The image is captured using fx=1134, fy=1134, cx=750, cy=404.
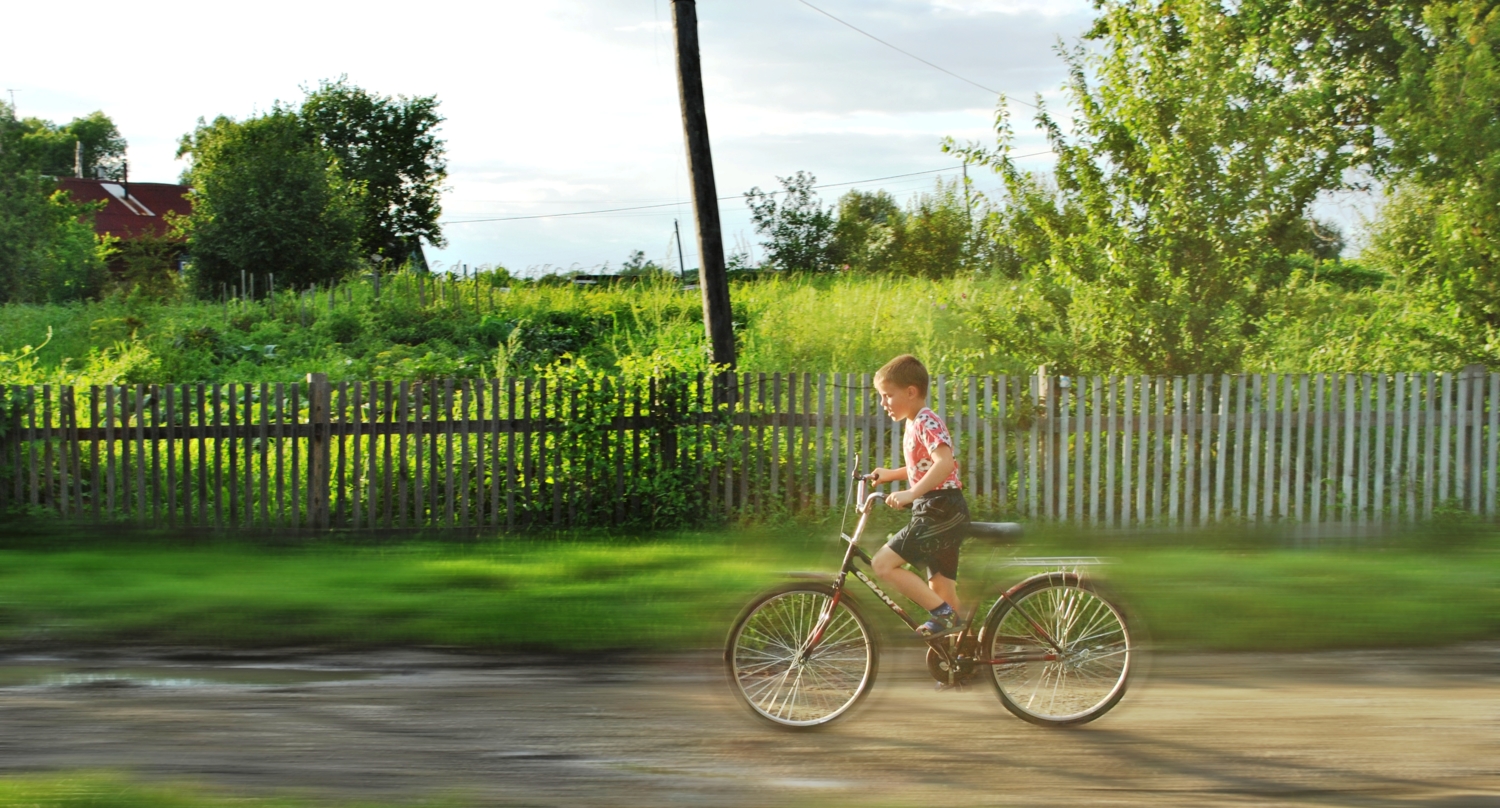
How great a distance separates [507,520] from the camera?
1163 centimetres

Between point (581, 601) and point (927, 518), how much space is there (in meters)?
2.08

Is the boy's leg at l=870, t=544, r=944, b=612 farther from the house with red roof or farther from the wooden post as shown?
the house with red roof

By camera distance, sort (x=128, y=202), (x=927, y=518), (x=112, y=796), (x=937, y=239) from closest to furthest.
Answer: (x=112, y=796), (x=927, y=518), (x=937, y=239), (x=128, y=202)

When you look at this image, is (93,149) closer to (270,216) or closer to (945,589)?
(270,216)

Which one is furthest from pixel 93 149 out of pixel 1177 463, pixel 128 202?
pixel 1177 463

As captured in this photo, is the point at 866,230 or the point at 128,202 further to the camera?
the point at 128,202

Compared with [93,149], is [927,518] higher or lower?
lower

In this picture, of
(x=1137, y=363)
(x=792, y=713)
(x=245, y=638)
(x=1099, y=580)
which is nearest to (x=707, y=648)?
(x=792, y=713)

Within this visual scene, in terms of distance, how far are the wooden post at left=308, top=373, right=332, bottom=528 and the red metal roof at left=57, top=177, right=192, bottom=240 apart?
53.8 meters

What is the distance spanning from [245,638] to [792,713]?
286 centimetres

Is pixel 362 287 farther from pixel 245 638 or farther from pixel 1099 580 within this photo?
pixel 1099 580

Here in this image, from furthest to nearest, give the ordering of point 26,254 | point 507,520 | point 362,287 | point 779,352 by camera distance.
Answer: point 26,254, point 362,287, point 779,352, point 507,520

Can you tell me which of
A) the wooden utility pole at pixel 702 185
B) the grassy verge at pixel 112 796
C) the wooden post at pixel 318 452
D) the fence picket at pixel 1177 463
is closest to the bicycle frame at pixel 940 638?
the grassy verge at pixel 112 796

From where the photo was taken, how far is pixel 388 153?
2285 inches
